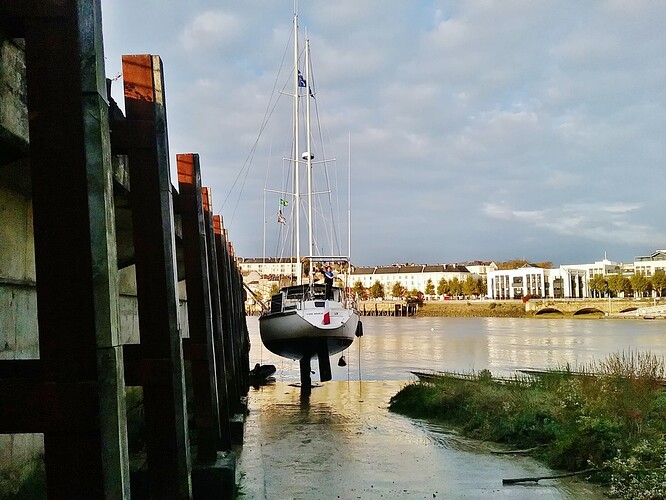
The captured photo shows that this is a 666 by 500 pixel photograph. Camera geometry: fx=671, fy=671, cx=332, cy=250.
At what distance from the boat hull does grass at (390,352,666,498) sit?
21.9 ft

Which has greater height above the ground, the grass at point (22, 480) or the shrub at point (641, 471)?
the grass at point (22, 480)

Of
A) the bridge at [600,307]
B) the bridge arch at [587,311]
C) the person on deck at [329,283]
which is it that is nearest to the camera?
the person on deck at [329,283]

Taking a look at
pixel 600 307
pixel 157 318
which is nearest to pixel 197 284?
pixel 157 318

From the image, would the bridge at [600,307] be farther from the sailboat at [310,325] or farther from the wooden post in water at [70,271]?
the wooden post in water at [70,271]

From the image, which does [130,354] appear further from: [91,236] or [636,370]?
[636,370]

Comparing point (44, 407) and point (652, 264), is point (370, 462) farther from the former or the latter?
point (652, 264)

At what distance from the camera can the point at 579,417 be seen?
10898 mm

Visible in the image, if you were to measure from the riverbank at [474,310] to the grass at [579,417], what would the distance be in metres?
122

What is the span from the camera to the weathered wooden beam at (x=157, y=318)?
5.66 metres

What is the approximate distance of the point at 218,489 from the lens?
299 inches

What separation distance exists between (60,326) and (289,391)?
2032 cm

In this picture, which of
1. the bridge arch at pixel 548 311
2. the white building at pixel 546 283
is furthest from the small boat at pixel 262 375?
the white building at pixel 546 283

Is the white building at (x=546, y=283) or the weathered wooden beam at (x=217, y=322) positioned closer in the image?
the weathered wooden beam at (x=217, y=322)

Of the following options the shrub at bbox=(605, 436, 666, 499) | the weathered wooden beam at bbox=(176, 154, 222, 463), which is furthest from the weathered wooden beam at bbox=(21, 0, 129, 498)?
the shrub at bbox=(605, 436, 666, 499)
